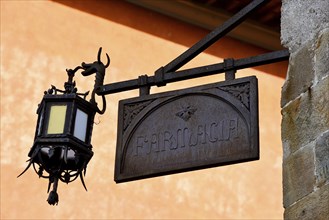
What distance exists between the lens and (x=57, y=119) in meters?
3.76

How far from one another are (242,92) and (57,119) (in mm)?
818

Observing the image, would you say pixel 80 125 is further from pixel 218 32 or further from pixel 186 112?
pixel 218 32

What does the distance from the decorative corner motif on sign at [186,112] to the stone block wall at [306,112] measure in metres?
0.37

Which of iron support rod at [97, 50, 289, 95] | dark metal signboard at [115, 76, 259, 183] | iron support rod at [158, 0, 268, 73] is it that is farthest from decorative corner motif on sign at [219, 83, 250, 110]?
iron support rod at [158, 0, 268, 73]

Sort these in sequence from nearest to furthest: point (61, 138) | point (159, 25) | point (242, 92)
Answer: point (242, 92) < point (61, 138) < point (159, 25)

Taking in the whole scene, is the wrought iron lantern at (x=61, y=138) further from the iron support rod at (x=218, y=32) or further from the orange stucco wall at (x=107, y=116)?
the orange stucco wall at (x=107, y=116)

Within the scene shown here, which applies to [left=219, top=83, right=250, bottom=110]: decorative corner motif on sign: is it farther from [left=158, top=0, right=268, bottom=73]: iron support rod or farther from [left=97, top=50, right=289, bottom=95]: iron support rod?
[left=158, top=0, right=268, bottom=73]: iron support rod

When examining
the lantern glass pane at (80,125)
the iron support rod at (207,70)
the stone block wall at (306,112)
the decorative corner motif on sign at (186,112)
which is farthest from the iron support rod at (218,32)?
the lantern glass pane at (80,125)

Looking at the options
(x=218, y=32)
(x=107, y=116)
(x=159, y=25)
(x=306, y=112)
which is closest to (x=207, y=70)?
(x=218, y=32)

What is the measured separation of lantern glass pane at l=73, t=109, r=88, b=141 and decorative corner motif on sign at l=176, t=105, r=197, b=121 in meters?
0.45

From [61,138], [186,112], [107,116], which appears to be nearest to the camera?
[186,112]

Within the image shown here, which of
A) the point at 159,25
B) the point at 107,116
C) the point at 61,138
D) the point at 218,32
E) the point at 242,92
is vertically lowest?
the point at 61,138

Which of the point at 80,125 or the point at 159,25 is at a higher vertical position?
the point at 159,25

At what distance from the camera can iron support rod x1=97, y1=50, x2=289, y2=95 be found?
347 centimetres
